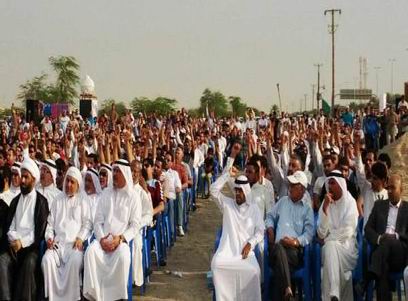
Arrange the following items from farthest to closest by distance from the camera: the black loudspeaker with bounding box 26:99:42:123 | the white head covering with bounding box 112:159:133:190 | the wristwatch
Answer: the black loudspeaker with bounding box 26:99:42:123 < the white head covering with bounding box 112:159:133:190 < the wristwatch

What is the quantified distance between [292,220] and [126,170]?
6.16 ft

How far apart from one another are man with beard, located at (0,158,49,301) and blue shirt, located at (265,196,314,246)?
2454 mm

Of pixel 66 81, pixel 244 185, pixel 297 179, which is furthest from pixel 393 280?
pixel 66 81

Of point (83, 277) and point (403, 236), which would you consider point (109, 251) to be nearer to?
point (83, 277)

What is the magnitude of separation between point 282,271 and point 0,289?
280 centimetres

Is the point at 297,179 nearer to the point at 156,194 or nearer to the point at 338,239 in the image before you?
the point at 338,239

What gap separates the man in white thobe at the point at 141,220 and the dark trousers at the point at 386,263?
8.24 ft

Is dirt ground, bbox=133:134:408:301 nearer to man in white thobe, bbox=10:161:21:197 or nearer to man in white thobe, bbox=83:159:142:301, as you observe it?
man in white thobe, bbox=83:159:142:301

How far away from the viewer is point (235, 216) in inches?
269

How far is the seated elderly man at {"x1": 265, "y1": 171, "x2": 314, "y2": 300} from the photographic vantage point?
6.14 m

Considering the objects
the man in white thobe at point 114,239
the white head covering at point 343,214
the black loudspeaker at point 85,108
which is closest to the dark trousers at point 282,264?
the white head covering at point 343,214

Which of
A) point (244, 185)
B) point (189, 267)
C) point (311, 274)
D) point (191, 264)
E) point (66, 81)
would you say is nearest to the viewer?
point (311, 274)

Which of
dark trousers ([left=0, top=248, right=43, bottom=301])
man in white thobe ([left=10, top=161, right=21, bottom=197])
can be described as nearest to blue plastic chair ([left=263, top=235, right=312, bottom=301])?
dark trousers ([left=0, top=248, right=43, bottom=301])

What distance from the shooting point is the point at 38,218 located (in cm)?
684
